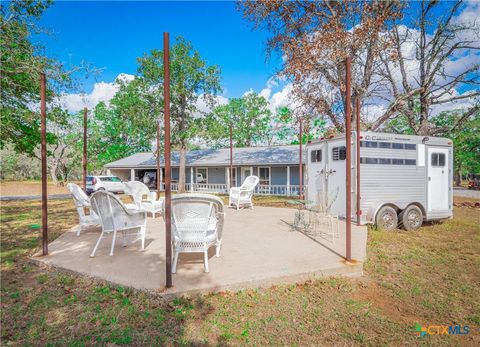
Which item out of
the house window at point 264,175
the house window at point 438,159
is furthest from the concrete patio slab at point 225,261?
the house window at point 264,175

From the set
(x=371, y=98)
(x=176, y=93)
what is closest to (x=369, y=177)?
(x=371, y=98)

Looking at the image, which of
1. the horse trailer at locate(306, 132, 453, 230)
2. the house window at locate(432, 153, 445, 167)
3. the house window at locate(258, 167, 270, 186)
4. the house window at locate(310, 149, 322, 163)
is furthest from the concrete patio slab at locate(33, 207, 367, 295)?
the house window at locate(258, 167, 270, 186)

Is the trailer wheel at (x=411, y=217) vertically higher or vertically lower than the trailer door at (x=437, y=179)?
lower

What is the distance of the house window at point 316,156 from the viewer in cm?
858

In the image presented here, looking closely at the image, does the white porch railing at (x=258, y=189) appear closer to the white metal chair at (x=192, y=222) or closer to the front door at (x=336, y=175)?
the front door at (x=336, y=175)

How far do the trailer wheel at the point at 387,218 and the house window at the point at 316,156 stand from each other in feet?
7.74

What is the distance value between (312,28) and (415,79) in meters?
6.60

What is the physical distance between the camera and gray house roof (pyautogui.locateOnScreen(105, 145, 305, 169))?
761 inches

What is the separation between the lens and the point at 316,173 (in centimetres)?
877

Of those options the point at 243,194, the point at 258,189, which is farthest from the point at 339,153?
the point at 258,189

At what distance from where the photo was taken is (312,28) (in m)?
12.3

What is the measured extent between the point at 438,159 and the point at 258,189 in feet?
42.5

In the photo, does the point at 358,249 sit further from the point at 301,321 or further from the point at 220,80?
the point at 220,80

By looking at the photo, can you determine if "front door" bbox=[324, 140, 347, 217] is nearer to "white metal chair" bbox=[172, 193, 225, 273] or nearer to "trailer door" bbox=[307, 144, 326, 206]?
"trailer door" bbox=[307, 144, 326, 206]
